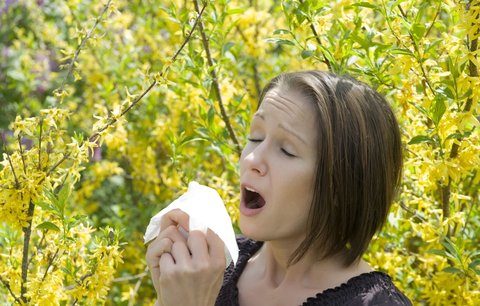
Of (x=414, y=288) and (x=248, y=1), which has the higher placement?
(x=248, y=1)

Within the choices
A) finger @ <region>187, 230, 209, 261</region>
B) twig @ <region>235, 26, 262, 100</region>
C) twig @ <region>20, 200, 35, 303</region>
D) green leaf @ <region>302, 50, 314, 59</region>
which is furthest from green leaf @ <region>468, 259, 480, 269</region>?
twig @ <region>235, 26, 262, 100</region>

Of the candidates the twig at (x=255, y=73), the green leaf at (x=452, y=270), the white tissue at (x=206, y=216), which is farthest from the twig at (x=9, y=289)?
the twig at (x=255, y=73)

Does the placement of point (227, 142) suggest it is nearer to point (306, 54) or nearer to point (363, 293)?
point (306, 54)

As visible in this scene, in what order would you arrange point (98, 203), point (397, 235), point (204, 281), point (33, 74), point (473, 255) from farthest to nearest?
point (33, 74), point (98, 203), point (397, 235), point (473, 255), point (204, 281)

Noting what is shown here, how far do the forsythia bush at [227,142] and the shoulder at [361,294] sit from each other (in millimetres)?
394

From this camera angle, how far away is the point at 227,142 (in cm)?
258

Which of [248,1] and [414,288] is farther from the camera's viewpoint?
[248,1]

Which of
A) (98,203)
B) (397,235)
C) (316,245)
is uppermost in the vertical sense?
(316,245)

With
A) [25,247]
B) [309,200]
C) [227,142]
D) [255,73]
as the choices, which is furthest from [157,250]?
[255,73]

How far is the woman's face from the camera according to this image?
60.3 inches

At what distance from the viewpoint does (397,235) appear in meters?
2.36

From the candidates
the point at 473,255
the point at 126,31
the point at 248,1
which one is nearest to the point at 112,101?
the point at 126,31

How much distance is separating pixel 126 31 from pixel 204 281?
8.04 feet

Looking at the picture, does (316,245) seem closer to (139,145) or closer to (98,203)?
(139,145)
